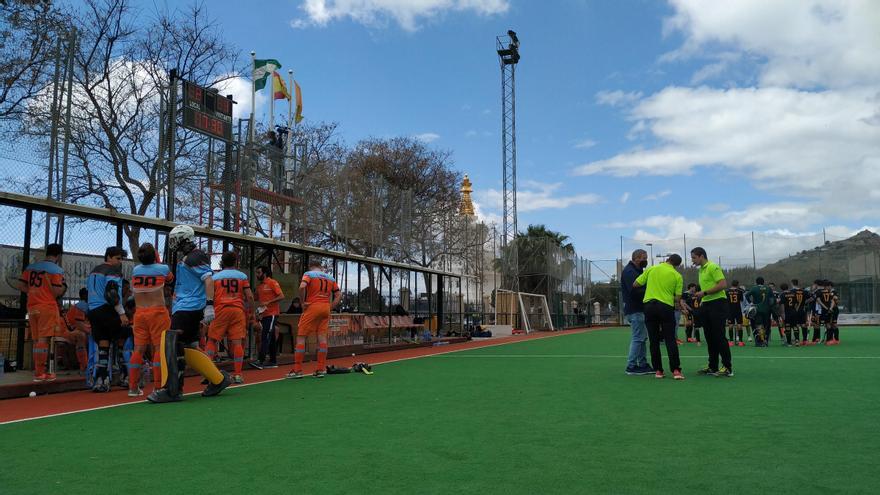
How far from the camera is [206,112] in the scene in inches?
507

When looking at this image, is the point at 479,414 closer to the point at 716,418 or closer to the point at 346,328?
the point at 716,418

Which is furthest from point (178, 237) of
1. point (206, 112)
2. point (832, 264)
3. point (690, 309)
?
point (832, 264)

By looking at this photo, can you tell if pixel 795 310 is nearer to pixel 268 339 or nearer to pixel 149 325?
pixel 268 339

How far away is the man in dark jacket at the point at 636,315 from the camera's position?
960cm

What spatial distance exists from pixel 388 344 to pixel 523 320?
15443 mm

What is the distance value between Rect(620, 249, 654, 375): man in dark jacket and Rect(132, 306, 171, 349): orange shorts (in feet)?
20.6

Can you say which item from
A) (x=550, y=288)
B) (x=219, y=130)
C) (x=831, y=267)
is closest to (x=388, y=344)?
(x=219, y=130)

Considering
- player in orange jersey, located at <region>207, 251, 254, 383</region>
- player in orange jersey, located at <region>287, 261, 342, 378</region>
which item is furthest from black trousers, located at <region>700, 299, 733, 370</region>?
player in orange jersey, located at <region>207, 251, 254, 383</region>

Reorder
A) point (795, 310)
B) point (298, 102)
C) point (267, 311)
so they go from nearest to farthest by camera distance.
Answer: point (267, 311) < point (795, 310) < point (298, 102)

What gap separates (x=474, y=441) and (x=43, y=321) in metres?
7.03

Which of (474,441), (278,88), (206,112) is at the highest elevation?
(278,88)

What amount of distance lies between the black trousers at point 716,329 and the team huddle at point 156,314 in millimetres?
5415

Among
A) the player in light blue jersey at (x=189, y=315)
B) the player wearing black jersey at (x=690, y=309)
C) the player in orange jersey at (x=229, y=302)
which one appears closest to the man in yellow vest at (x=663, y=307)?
the player in orange jersey at (x=229, y=302)

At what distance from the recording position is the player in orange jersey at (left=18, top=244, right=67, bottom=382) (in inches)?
350
